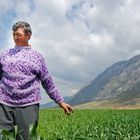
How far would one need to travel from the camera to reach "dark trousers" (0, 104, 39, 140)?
19.9 feet

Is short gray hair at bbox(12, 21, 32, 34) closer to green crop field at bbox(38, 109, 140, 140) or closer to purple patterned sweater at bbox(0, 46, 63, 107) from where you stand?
purple patterned sweater at bbox(0, 46, 63, 107)

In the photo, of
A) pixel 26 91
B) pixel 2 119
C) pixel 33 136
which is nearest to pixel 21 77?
pixel 26 91

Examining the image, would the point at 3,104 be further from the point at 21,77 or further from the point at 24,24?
the point at 24,24

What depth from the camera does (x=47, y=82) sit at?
21.4 feet

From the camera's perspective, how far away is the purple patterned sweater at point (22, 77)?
619 cm

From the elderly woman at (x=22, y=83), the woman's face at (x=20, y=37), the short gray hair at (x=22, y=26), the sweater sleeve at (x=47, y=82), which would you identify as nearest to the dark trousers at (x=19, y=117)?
the elderly woman at (x=22, y=83)

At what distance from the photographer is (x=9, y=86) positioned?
6195mm

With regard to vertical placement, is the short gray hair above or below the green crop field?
above

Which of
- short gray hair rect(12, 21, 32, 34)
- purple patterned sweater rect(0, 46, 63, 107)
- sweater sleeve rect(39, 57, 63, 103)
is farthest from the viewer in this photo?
sweater sleeve rect(39, 57, 63, 103)

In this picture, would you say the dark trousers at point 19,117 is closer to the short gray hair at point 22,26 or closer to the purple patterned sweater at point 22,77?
the purple patterned sweater at point 22,77

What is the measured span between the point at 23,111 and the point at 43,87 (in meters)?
0.55

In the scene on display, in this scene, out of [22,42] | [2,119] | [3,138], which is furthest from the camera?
[22,42]

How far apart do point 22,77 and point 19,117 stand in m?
0.50

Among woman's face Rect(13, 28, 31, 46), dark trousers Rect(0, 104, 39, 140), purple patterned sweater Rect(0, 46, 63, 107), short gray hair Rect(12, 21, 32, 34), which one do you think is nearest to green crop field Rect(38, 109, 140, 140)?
dark trousers Rect(0, 104, 39, 140)
